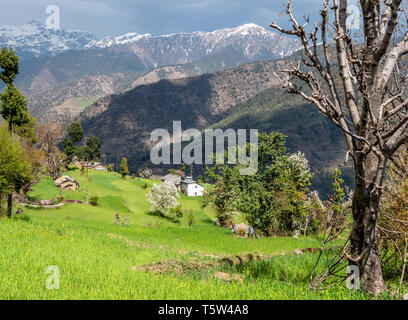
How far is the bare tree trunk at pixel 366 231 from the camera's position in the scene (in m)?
5.89

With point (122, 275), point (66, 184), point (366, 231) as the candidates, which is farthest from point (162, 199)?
point (366, 231)

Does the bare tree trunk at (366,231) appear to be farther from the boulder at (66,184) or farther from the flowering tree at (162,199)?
the boulder at (66,184)

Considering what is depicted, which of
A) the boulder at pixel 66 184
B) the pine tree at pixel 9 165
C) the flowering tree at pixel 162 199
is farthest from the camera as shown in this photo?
the flowering tree at pixel 162 199

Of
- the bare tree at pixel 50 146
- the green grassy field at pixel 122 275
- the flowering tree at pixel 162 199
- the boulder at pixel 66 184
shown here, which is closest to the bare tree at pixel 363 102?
the green grassy field at pixel 122 275

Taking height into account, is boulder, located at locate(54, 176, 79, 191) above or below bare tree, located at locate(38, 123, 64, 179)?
below

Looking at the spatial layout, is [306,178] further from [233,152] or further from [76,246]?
[76,246]

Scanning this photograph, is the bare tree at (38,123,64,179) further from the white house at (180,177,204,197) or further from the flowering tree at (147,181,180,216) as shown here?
the white house at (180,177,204,197)

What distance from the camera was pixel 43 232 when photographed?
13.2 metres

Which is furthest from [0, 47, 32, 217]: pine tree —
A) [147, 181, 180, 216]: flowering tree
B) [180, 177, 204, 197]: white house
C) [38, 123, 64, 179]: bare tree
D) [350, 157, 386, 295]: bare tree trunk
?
[180, 177, 204, 197]: white house

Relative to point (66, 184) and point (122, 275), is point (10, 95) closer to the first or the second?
point (122, 275)

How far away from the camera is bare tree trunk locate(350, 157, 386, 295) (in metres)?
5.89

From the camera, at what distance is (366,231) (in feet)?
19.5

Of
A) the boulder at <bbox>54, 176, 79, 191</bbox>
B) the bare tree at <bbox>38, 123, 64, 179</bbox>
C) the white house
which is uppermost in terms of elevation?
the bare tree at <bbox>38, 123, 64, 179</bbox>
